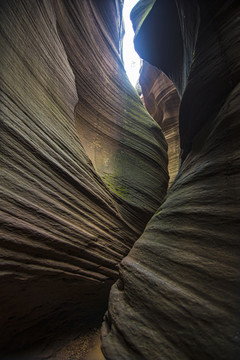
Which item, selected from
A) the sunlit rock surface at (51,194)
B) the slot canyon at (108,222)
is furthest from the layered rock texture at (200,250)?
the sunlit rock surface at (51,194)

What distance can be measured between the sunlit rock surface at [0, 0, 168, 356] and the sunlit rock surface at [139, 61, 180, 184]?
6461 millimetres

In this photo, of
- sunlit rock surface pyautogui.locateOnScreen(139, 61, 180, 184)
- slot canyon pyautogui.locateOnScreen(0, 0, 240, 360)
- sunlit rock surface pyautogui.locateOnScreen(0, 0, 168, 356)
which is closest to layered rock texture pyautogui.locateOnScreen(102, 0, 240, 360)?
slot canyon pyautogui.locateOnScreen(0, 0, 240, 360)

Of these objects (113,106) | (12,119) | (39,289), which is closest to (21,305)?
(39,289)

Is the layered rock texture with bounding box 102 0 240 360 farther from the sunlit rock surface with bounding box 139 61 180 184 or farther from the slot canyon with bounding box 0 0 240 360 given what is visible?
the sunlit rock surface with bounding box 139 61 180 184

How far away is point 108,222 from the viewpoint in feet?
13.1

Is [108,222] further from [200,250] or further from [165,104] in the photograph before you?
[165,104]

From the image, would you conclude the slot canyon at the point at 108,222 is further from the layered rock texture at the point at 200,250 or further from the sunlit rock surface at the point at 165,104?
the sunlit rock surface at the point at 165,104

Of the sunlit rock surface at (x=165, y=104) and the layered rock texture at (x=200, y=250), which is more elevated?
the sunlit rock surface at (x=165, y=104)

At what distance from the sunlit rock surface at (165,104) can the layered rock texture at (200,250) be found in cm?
769

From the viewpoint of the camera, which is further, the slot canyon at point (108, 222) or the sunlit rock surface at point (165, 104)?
the sunlit rock surface at point (165, 104)

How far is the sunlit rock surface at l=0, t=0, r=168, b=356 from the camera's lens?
259 centimetres

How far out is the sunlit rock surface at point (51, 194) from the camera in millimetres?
2586

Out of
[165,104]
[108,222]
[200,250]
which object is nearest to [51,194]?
[108,222]

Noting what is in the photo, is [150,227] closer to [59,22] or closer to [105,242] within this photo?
[105,242]
